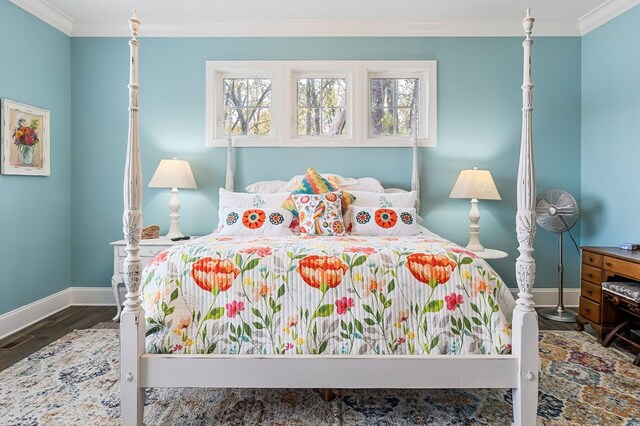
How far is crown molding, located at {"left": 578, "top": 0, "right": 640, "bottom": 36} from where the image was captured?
126 inches

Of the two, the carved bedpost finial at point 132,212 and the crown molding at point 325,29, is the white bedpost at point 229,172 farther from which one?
the carved bedpost finial at point 132,212

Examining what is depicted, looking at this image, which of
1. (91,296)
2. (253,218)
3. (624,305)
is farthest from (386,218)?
(91,296)

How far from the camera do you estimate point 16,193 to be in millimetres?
3111

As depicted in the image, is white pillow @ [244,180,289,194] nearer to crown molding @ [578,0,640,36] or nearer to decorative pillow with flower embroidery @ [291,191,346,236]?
decorative pillow with flower embroidery @ [291,191,346,236]

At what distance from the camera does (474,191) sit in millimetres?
3326

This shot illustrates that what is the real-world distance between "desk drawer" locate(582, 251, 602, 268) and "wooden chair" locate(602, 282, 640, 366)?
0.67 ft

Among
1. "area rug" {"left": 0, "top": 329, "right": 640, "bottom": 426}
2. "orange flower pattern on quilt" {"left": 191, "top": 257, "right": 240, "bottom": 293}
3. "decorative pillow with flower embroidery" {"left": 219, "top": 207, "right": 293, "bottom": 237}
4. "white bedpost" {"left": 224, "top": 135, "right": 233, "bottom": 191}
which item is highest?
"white bedpost" {"left": 224, "top": 135, "right": 233, "bottom": 191}

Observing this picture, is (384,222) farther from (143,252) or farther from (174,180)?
(143,252)

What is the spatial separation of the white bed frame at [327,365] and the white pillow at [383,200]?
5.17 feet

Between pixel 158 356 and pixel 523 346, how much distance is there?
1.65 m

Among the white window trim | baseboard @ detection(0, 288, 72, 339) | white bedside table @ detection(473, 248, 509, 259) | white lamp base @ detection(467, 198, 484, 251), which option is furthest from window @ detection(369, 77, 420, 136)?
baseboard @ detection(0, 288, 72, 339)

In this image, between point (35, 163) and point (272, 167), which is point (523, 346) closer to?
point (272, 167)

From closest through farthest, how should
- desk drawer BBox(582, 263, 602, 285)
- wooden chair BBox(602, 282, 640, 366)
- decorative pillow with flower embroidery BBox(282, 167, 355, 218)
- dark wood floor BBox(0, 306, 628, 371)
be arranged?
wooden chair BBox(602, 282, 640, 366)
dark wood floor BBox(0, 306, 628, 371)
desk drawer BBox(582, 263, 602, 285)
decorative pillow with flower embroidery BBox(282, 167, 355, 218)

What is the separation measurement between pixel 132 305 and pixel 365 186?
247 cm
